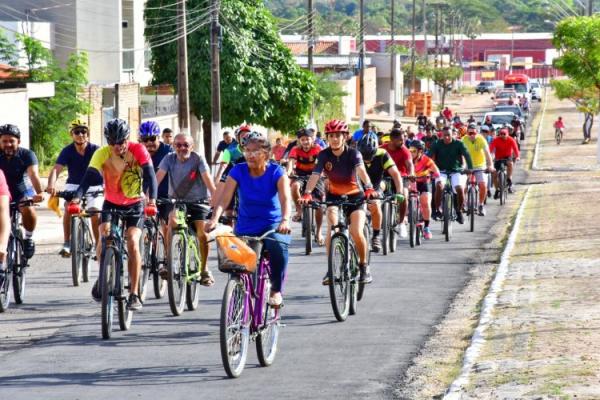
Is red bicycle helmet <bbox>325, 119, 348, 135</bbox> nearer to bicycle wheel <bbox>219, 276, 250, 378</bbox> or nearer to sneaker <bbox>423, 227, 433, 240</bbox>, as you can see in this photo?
bicycle wheel <bbox>219, 276, 250, 378</bbox>

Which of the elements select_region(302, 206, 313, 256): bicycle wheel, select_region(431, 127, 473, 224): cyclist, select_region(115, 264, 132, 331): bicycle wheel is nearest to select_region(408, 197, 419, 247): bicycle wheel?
select_region(431, 127, 473, 224): cyclist

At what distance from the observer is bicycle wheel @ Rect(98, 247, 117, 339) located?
1149 centimetres

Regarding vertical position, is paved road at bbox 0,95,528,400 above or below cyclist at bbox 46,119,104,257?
below

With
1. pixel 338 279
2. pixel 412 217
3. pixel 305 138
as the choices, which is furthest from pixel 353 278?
pixel 412 217

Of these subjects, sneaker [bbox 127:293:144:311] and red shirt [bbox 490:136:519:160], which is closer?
sneaker [bbox 127:293:144:311]

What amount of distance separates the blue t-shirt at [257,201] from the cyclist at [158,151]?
359cm

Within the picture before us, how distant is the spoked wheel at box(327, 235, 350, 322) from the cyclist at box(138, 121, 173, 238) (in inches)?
81.9

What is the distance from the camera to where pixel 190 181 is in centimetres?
1419

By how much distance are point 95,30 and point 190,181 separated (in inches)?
1563

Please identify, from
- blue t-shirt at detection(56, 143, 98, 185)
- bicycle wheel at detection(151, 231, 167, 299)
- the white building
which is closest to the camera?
bicycle wheel at detection(151, 231, 167, 299)

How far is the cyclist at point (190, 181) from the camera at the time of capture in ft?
46.3

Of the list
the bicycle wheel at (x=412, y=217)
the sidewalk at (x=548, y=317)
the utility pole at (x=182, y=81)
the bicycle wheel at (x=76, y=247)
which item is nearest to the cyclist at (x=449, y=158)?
the sidewalk at (x=548, y=317)

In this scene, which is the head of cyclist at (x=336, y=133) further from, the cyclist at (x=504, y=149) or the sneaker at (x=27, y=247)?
the cyclist at (x=504, y=149)

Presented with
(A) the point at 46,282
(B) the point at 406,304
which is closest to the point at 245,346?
(B) the point at 406,304
